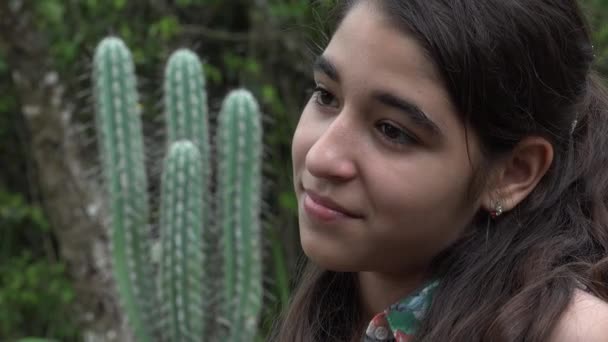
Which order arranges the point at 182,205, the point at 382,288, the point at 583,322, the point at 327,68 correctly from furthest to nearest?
the point at 182,205
the point at 382,288
the point at 327,68
the point at 583,322

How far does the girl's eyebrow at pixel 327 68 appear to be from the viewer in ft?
4.45

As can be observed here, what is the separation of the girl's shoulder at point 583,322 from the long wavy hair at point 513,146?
0.01 m

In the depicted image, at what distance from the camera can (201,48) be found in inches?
178

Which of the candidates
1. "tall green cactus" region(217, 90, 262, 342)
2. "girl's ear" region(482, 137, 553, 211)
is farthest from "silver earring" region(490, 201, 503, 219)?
"tall green cactus" region(217, 90, 262, 342)

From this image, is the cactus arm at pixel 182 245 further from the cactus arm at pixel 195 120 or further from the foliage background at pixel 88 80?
the foliage background at pixel 88 80

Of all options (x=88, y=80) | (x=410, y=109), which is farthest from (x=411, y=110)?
(x=88, y=80)

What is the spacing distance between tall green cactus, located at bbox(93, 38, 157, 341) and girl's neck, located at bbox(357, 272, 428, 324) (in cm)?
162

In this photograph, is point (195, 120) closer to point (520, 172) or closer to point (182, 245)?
point (182, 245)

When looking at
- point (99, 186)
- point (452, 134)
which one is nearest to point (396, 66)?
point (452, 134)

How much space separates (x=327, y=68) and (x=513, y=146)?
279 millimetres

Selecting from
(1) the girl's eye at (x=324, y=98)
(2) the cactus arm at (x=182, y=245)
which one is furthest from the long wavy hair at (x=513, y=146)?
(2) the cactus arm at (x=182, y=245)

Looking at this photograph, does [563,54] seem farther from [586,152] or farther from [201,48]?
[201,48]

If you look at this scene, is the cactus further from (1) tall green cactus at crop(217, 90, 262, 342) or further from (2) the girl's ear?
(2) the girl's ear

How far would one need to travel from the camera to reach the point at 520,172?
141 centimetres
